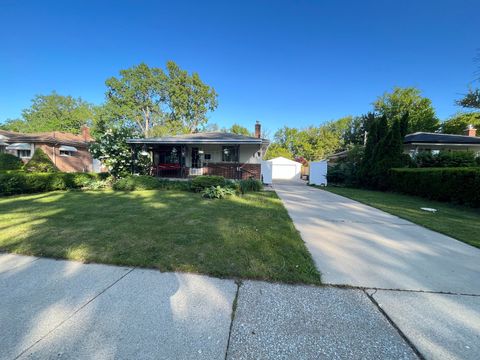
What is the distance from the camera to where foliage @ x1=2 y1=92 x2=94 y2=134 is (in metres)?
41.2

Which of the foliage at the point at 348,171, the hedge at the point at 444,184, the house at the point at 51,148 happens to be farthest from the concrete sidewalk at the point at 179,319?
the house at the point at 51,148

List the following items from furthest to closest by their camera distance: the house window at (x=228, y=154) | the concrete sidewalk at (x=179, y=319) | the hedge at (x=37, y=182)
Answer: the house window at (x=228, y=154) → the hedge at (x=37, y=182) → the concrete sidewalk at (x=179, y=319)

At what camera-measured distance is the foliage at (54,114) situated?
135ft

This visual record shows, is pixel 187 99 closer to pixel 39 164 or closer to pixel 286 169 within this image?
pixel 286 169

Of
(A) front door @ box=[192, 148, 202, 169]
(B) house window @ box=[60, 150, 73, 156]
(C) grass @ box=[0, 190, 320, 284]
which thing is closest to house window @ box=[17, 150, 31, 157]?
(B) house window @ box=[60, 150, 73, 156]

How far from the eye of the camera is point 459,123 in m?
28.8

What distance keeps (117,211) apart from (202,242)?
3.68 metres

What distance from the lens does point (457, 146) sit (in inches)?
700

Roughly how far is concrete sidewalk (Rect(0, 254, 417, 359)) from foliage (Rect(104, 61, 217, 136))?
32469 mm

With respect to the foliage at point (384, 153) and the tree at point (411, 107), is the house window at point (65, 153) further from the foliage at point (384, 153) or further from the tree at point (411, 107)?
the tree at point (411, 107)

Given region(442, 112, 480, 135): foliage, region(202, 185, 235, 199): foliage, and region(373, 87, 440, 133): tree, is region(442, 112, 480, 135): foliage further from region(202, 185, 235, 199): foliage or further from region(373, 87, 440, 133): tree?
region(202, 185, 235, 199): foliage

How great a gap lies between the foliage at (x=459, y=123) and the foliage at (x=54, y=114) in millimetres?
57432

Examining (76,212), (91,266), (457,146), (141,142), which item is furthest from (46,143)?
(457,146)

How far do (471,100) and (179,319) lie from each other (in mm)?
14545
